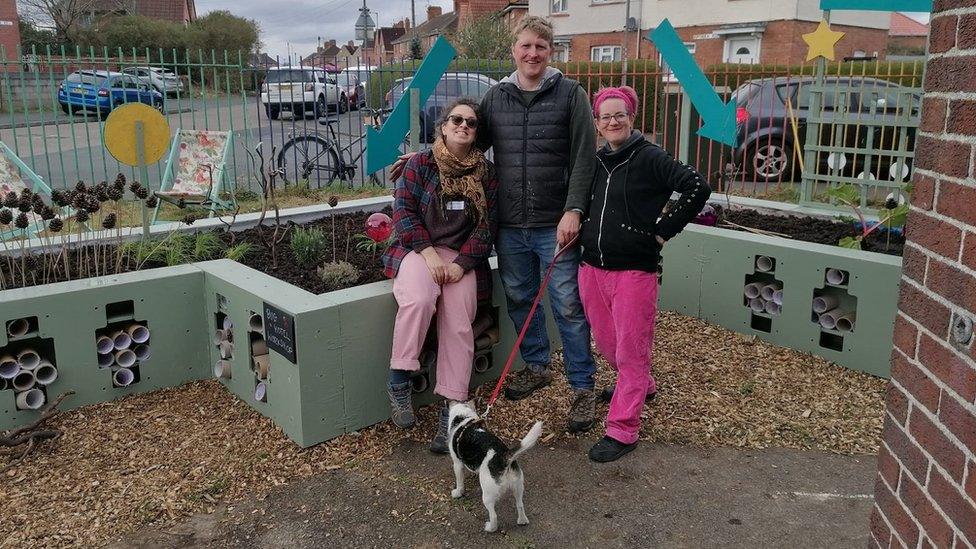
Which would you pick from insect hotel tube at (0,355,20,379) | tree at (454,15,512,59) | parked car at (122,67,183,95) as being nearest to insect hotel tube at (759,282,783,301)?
insect hotel tube at (0,355,20,379)

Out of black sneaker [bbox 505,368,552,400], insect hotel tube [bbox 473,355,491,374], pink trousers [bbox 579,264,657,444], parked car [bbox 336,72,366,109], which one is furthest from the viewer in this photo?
parked car [bbox 336,72,366,109]

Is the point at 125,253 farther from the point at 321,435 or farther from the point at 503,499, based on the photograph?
the point at 503,499

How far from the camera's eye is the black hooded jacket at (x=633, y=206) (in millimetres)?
3344

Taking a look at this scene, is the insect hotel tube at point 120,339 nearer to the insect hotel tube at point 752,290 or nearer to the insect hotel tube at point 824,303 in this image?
the insect hotel tube at point 752,290

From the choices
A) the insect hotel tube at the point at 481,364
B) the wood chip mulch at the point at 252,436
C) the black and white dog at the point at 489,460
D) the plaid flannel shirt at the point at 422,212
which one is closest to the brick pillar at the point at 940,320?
the black and white dog at the point at 489,460

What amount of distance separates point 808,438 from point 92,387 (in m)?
3.55

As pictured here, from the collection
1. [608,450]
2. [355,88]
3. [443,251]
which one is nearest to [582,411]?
[608,450]

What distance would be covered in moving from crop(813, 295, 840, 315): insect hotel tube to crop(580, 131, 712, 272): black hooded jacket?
182cm

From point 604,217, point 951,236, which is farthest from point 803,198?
point 951,236

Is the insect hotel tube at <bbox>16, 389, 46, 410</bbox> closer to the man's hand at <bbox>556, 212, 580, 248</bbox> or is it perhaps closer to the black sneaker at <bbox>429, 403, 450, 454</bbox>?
the black sneaker at <bbox>429, 403, 450, 454</bbox>

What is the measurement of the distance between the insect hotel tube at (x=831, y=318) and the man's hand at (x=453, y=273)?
2388 mm

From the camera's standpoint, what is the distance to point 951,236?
1689 mm

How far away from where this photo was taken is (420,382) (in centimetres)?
408

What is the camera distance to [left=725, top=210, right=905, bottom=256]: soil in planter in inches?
200
